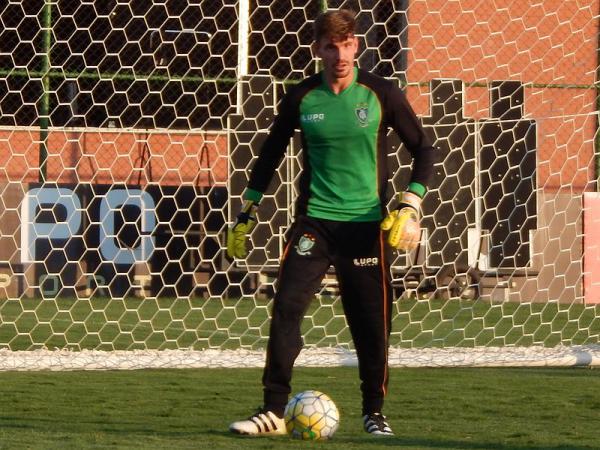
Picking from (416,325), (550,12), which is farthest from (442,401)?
(550,12)

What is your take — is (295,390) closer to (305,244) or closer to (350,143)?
(305,244)

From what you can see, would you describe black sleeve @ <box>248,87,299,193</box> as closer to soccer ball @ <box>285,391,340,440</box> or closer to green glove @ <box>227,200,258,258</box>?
green glove @ <box>227,200,258,258</box>

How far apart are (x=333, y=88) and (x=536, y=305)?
723 centimetres

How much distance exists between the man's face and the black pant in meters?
0.53

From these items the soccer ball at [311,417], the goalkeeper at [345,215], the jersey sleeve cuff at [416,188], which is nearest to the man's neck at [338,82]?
the goalkeeper at [345,215]

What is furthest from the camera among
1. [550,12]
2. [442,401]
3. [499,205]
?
[550,12]

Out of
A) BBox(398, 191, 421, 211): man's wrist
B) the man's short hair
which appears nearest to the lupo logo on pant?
BBox(398, 191, 421, 211): man's wrist

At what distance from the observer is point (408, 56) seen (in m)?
12.5

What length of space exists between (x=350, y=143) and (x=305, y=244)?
384 mm

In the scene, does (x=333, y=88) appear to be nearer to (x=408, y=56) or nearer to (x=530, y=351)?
(x=530, y=351)

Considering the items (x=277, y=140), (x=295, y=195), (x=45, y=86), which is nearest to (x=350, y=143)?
(x=277, y=140)

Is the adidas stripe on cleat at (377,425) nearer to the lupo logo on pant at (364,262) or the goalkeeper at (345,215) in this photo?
the goalkeeper at (345,215)

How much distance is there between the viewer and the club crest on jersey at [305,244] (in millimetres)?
5168

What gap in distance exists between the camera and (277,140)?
211 inches
